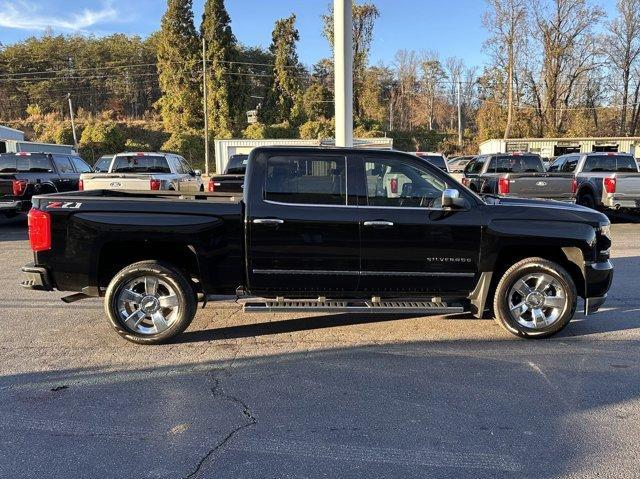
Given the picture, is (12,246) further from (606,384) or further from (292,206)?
(606,384)

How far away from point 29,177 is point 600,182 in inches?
554

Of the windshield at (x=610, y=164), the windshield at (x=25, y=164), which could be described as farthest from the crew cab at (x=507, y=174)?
the windshield at (x=25, y=164)

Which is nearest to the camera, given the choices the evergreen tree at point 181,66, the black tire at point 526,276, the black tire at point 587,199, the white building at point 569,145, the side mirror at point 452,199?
the side mirror at point 452,199

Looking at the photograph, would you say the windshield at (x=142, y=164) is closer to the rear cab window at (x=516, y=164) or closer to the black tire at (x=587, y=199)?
the rear cab window at (x=516, y=164)

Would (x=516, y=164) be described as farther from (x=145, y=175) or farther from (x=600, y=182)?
(x=145, y=175)

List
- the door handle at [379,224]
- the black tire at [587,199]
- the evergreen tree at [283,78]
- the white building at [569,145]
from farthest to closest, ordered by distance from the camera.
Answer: the evergreen tree at [283,78], the white building at [569,145], the black tire at [587,199], the door handle at [379,224]

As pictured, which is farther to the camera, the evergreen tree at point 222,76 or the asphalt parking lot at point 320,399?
the evergreen tree at point 222,76

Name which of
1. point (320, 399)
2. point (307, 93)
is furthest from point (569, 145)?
point (320, 399)

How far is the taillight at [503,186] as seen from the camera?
497 inches

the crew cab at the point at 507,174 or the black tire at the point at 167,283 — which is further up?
the crew cab at the point at 507,174

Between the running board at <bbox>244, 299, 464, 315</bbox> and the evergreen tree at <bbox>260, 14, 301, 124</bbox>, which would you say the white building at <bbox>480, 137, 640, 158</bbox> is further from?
the running board at <bbox>244, 299, 464, 315</bbox>

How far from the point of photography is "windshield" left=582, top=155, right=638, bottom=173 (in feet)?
45.8

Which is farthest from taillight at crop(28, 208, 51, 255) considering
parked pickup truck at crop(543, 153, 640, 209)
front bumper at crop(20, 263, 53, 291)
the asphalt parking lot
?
parked pickup truck at crop(543, 153, 640, 209)

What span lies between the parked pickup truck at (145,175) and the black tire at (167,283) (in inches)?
261
